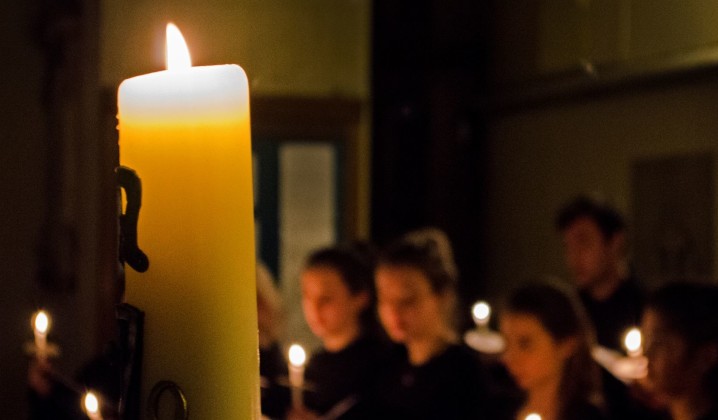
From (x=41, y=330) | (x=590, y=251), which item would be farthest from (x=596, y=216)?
(x=41, y=330)

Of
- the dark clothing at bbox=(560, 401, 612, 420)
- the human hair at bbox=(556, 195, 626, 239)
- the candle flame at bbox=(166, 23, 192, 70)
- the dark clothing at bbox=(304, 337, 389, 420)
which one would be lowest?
the dark clothing at bbox=(304, 337, 389, 420)

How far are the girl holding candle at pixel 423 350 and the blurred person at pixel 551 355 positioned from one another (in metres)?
0.17

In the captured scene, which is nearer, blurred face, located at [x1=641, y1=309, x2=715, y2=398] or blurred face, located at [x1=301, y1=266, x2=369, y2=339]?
blurred face, located at [x1=641, y1=309, x2=715, y2=398]

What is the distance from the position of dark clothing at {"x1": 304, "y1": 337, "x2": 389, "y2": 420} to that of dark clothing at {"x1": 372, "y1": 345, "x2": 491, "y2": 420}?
0.13m

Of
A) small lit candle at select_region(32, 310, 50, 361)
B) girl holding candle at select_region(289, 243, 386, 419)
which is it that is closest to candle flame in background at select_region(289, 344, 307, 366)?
small lit candle at select_region(32, 310, 50, 361)

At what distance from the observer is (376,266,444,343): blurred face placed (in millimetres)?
2338

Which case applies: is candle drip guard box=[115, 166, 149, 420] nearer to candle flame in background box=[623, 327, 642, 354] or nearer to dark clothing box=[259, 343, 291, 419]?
dark clothing box=[259, 343, 291, 419]

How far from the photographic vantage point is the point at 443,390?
228 centimetres

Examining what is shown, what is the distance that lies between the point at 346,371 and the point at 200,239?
2172 mm

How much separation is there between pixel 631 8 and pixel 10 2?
251 centimetres

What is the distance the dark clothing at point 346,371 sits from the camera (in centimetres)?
247

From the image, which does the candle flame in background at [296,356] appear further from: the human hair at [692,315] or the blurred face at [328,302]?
the blurred face at [328,302]

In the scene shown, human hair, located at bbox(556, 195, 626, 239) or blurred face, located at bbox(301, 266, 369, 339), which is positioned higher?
human hair, located at bbox(556, 195, 626, 239)

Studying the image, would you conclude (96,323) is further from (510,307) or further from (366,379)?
(510,307)
